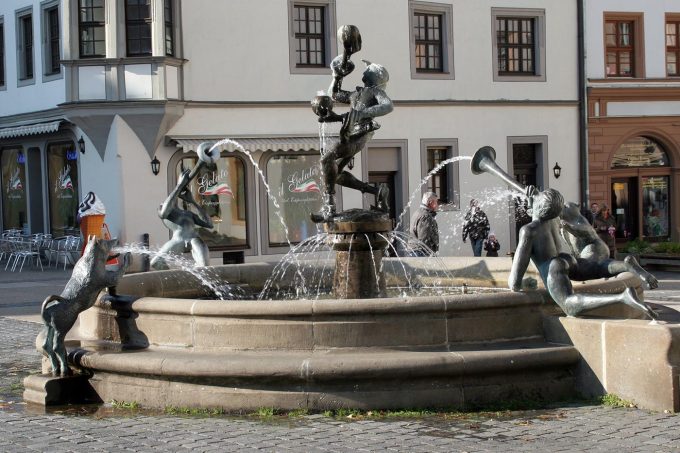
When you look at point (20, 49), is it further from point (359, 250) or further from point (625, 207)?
point (359, 250)

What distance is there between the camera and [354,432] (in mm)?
7883

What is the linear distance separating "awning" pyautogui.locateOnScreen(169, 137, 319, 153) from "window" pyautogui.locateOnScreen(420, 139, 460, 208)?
3470mm

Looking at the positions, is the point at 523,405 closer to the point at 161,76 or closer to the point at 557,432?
the point at 557,432

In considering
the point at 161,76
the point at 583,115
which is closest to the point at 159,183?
the point at 161,76

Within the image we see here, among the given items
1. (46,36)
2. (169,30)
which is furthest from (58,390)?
(46,36)

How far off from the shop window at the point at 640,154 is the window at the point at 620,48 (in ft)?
6.49

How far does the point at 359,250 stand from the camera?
11.3 m

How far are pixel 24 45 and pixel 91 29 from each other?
4.11 meters

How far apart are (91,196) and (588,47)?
1604cm

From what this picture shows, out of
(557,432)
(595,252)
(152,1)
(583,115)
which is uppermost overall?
(152,1)

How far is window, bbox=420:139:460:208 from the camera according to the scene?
29906 millimetres

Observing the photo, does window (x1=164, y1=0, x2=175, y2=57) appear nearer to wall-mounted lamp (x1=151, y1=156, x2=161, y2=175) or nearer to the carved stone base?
wall-mounted lamp (x1=151, y1=156, x2=161, y2=175)

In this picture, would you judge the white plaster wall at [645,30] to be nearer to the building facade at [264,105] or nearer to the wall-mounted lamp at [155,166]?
the building facade at [264,105]

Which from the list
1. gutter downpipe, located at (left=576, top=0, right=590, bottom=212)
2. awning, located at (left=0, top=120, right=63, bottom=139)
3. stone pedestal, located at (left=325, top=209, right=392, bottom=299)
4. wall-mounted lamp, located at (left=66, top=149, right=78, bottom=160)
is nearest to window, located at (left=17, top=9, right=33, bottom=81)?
awning, located at (left=0, top=120, right=63, bottom=139)
